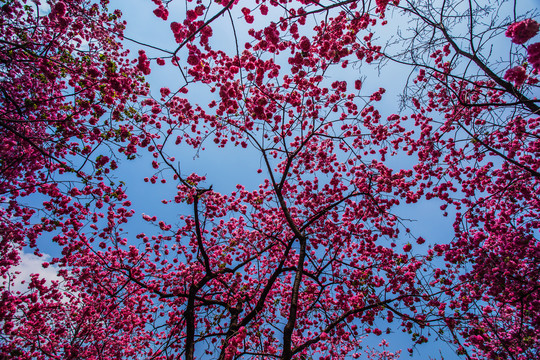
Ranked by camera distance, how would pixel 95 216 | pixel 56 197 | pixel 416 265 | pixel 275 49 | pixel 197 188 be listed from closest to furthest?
pixel 197 188 → pixel 275 49 → pixel 56 197 → pixel 416 265 → pixel 95 216

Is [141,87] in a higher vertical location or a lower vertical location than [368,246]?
higher

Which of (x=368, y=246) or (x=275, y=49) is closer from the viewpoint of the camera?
(x=275, y=49)

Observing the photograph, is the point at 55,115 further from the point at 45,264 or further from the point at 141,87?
the point at 45,264

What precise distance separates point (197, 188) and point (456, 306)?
28.8ft

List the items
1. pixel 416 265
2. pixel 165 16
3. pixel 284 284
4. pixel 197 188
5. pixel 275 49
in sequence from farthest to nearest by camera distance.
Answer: pixel 284 284, pixel 416 265, pixel 275 49, pixel 197 188, pixel 165 16

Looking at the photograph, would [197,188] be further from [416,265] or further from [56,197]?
[416,265]

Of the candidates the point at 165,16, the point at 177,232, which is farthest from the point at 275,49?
the point at 177,232

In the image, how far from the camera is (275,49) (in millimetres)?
6684

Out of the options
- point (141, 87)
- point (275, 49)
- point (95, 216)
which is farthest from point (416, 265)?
point (95, 216)

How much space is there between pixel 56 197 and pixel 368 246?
1098 centimetres

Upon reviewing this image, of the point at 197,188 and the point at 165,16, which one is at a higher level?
the point at 165,16

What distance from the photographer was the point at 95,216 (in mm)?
9234

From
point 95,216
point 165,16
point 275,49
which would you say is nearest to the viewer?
point 165,16

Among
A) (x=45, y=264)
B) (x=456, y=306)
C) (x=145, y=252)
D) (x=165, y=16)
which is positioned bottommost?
(x=456, y=306)
